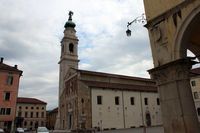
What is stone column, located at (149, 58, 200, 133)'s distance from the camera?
21.6ft

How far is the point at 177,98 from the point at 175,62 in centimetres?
121

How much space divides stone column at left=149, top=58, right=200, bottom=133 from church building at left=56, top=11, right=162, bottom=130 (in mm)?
Answer: 32117

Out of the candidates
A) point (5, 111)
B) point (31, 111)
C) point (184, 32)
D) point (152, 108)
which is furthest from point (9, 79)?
point (31, 111)

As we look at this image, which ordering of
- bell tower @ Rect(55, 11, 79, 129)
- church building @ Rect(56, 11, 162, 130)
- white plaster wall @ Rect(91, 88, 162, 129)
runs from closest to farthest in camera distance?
white plaster wall @ Rect(91, 88, 162, 129) → church building @ Rect(56, 11, 162, 130) → bell tower @ Rect(55, 11, 79, 129)

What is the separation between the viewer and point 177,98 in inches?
269

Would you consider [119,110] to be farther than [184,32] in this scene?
Yes

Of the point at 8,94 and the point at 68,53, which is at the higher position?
the point at 68,53

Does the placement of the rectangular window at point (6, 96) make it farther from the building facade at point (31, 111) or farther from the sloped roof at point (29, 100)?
the sloped roof at point (29, 100)

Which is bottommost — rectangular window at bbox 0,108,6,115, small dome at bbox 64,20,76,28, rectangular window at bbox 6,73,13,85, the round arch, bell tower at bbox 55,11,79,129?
rectangular window at bbox 0,108,6,115

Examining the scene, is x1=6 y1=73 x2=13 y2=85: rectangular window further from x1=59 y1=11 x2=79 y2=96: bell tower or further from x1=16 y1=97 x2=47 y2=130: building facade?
x1=16 y1=97 x2=47 y2=130: building facade

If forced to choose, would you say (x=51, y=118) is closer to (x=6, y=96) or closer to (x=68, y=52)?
(x=68, y=52)

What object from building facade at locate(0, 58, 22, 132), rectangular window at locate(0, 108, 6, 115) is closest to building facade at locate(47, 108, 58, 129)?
building facade at locate(0, 58, 22, 132)

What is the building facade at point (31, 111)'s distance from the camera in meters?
76.8

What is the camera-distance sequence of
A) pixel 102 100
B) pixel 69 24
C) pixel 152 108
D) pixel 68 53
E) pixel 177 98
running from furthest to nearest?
pixel 69 24 < pixel 68 53 < pixel 152 108 < pixel 102 100 < pixel 177 98
